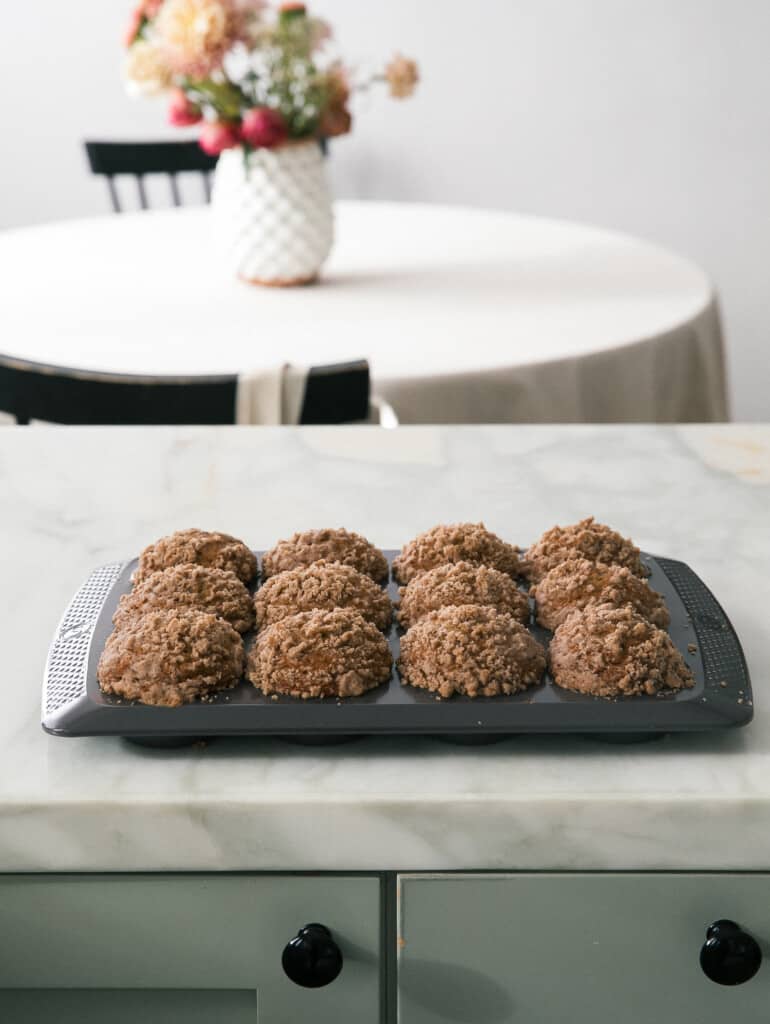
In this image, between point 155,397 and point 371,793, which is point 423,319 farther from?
point 371,793

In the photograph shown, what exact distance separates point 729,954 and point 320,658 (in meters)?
0.28

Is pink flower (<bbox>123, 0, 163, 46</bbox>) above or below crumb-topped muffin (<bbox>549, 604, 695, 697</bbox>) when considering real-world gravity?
above

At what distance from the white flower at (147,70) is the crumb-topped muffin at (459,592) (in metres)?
1.55

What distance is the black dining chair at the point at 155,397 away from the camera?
129cm

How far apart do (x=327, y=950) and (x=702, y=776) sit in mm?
232

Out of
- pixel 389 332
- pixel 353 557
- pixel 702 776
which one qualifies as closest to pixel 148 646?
pixel 353 557

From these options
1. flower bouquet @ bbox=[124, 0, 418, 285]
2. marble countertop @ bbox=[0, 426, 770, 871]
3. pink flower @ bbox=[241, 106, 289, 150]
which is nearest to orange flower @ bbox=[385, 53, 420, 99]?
flower bouquet @ bbox=[124, 0, 418, 285]

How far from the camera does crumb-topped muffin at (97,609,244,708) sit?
0.66m

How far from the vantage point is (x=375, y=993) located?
706 millimetres

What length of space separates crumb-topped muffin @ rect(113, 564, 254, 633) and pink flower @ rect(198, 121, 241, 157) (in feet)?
4.82

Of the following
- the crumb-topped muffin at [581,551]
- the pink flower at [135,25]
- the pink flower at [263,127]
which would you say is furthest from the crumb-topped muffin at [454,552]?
the pink flower at [135,25]

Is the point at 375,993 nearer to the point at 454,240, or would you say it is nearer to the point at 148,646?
the point at 148,646

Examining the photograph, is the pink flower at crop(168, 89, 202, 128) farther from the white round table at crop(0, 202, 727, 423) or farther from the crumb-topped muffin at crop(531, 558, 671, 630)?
the crumb-topped muffin at crop(531, 558, 671, 630)

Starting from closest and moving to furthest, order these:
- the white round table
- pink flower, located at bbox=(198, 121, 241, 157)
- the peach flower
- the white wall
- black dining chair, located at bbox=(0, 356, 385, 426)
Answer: black dining chair, located at bbox=(0, 356, 385, 426) < the white round table < the peach flower < pink flower, located at bbox=(198, 121, 241, 157) < the white wall
